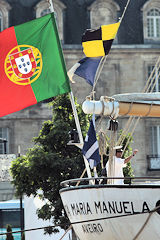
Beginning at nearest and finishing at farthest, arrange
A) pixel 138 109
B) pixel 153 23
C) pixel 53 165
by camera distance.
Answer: pixel 138 109, pixel 53 165, pixel 153 23

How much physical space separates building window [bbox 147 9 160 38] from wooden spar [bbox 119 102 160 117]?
94.3ft

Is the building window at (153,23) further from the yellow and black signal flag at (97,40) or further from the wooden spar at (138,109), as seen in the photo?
the wooden spar at (138,109)

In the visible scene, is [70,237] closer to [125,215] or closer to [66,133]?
[66,133]

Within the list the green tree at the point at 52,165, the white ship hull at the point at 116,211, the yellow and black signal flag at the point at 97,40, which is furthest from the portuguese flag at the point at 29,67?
the green tree at the point at 52,165

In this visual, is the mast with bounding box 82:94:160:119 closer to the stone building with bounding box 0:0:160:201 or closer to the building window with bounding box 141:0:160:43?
the stone building with bounding box 0:0:160:201

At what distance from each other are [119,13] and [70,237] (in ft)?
72.9

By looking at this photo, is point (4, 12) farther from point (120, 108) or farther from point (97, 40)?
point (120, 108)

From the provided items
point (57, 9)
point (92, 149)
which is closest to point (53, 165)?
point (92, 149)

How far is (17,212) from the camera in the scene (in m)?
38.5

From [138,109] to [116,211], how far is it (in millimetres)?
2334

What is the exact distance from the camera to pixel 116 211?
17.7 m

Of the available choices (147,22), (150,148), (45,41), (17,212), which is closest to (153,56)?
(147,22)

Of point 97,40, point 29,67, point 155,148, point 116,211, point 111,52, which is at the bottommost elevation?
point 116,211

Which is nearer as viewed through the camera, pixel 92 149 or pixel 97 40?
pixel 92 149
